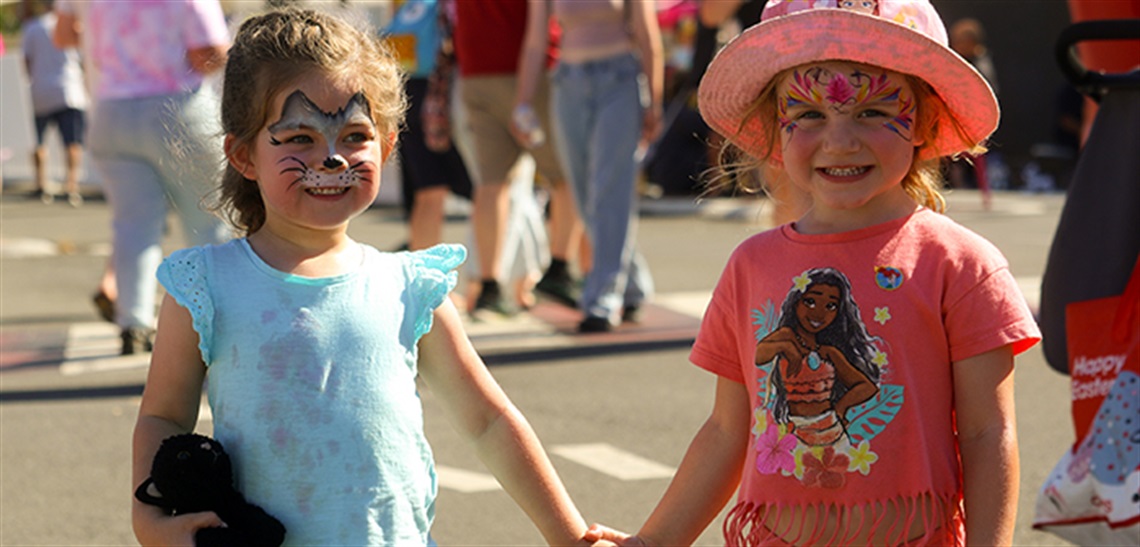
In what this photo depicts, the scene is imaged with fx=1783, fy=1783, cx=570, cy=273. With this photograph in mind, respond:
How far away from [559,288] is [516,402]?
248 centimetres

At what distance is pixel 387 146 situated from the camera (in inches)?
125

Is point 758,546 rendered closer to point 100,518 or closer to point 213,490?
point 213,490

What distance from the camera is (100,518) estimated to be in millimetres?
5371

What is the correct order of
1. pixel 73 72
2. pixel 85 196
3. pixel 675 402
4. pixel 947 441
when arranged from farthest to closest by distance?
pixel 85 196, pixel 73 72, pixel 675 402, pixel 947 441

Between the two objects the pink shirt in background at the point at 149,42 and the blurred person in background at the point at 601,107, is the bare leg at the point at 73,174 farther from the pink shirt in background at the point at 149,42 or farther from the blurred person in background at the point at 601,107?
the pink shirt in background at the point at 149,42

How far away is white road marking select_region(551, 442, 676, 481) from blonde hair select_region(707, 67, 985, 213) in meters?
2.51

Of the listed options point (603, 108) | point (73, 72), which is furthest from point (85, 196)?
point (603, 108)

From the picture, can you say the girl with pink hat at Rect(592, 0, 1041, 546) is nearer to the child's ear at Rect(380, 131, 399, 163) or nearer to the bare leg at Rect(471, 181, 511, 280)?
the child's ear at Rect(380, 131, 399, 163)

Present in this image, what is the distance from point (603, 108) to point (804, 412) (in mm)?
5671

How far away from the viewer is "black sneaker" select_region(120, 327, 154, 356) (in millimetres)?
8188

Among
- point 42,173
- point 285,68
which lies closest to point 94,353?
point 285,68

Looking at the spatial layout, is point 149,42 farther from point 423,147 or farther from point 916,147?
point 916,147

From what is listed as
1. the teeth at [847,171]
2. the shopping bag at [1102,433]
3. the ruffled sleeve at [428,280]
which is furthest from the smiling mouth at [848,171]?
the shopping bag at [1102,433]

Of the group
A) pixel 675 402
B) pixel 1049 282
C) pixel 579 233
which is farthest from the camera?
pixel 579 233
